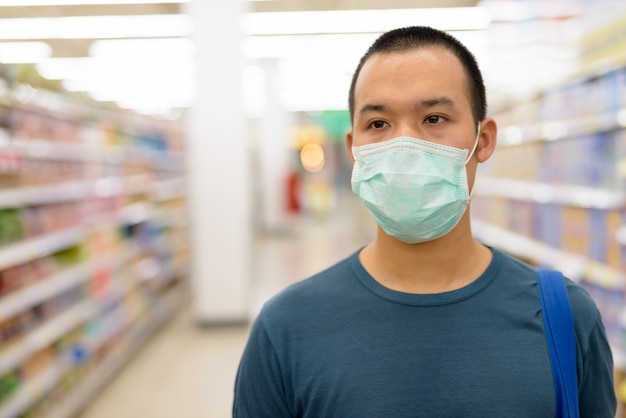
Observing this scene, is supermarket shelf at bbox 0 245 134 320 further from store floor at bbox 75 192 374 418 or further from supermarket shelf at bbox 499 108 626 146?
supermarket shelf at bbox 499 108 626 146

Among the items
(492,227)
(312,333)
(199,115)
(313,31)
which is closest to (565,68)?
(492,227)

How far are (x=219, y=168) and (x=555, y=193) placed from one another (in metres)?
3.66

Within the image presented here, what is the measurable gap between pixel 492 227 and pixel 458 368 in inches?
205

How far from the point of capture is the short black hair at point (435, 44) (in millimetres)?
1351

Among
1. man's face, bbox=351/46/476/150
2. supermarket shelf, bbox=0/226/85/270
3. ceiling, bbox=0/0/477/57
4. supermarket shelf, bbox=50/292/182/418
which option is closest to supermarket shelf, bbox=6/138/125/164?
supermarket shelf, bbox=0/226/85/270

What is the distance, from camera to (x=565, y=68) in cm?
469

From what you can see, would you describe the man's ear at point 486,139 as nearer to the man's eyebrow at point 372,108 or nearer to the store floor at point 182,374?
the man's eyebrow at point 372,108

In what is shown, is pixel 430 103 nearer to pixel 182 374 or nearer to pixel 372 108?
pixel 372 108

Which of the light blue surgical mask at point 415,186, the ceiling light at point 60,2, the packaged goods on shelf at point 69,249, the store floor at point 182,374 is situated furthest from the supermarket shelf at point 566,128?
the ceiling light at point 60,2

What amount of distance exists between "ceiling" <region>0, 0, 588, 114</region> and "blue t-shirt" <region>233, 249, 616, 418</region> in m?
3.85

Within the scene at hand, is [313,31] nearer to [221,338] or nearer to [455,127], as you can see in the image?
[221,338]

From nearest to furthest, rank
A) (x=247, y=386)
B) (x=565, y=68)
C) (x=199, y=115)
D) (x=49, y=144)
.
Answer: (x=247, y=386) < (x=49, y=144) < (x=565, y=68) < (x=199, y=115)

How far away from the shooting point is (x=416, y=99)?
4.25 feet

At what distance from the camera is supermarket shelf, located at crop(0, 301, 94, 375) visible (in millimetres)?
3391
